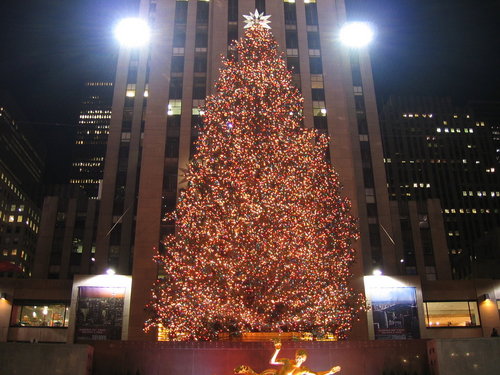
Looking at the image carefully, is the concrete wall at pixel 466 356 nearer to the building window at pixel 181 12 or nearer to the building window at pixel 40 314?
the building window at pixel 40 314

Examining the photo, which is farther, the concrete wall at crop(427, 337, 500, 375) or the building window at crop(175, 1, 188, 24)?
the building window at crop(175, 1, 188, 24)

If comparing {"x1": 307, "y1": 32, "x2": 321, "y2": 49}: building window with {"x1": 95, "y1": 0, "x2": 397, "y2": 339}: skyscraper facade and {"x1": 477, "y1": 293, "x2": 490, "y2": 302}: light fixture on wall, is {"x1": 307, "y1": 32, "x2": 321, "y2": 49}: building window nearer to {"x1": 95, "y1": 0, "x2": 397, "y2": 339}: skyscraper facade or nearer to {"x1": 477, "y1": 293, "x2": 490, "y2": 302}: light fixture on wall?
{"x1": 95, "y1": 0, "x2": 397, "y2": 339}: skyscraper facade

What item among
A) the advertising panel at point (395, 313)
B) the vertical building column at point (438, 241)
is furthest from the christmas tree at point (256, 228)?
the vertical building column at point (438, 241)

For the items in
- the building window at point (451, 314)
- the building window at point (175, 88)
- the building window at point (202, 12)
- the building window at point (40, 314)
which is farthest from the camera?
the building window at point (202, 12)

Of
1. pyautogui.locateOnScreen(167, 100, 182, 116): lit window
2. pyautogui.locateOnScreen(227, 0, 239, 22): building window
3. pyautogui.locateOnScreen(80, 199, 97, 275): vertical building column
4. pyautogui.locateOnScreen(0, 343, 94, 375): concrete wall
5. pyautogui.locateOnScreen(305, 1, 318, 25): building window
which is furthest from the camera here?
pyautogui.locateOnScreen(80, 199, 97, 275): vertical building column

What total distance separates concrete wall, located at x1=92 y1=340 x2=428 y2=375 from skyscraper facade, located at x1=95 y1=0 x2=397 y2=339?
14935 millimetres

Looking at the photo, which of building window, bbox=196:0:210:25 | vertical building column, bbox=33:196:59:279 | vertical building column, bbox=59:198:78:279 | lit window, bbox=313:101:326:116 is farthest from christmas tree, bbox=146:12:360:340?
vertical building column, bbox=33:196:59:279

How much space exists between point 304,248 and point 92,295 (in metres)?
16.5

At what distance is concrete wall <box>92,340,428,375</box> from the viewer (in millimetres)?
15492

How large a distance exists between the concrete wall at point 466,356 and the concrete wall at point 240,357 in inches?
34.0

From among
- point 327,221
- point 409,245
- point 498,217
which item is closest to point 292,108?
point 327,221

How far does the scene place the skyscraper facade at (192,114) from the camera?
115 feet

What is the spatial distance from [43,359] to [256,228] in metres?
9.59

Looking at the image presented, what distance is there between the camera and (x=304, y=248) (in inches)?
808
